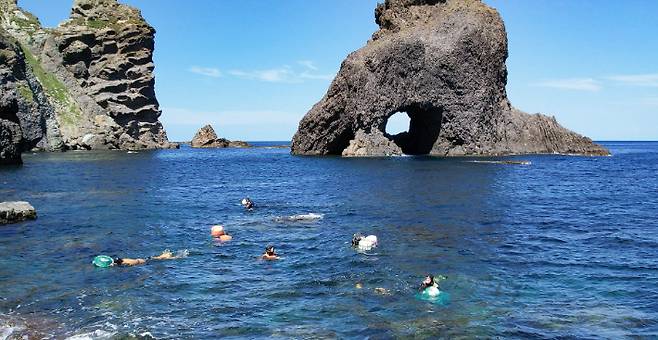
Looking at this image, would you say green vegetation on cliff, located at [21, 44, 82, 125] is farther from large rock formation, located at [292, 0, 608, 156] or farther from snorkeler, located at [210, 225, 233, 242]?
snorkeler, located at [210, 225, 233, 242]

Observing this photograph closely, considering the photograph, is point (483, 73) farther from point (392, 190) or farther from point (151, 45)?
point (151, 45)

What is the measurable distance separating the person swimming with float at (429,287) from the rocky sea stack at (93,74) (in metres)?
141

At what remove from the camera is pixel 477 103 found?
111938 millimetres

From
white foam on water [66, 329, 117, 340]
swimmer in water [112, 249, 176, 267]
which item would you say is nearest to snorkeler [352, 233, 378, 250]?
swimmer in water [112, 249, 176, 267]

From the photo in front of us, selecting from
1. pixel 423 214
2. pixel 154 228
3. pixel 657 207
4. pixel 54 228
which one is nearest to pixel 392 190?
pixel 423 214

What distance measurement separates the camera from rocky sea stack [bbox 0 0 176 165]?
490 feet

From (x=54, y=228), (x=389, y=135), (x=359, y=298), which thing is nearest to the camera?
(x=359, y=298)

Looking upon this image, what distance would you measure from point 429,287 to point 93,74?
6654 inches

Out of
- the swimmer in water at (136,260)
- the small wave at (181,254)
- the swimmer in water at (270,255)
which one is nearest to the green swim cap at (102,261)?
the swimmer in water at (136,260)

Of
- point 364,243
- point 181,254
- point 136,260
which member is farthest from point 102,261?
point 364,243

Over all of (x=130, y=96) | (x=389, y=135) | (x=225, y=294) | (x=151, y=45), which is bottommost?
(x=225, y=294)

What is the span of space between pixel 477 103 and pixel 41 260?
9903 cm

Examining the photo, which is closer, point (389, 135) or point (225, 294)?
point (225, 294)

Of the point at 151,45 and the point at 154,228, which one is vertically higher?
the point at 151,45
